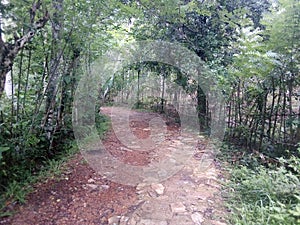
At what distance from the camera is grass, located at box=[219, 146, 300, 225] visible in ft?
6.35

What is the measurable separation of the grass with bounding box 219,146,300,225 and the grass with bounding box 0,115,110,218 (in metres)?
1.89

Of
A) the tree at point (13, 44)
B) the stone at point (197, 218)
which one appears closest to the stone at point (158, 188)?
the stone at point (197, 218)

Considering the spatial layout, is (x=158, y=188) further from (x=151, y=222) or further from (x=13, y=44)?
(x=13, y=44)

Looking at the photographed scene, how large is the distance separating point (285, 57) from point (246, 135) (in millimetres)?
1190

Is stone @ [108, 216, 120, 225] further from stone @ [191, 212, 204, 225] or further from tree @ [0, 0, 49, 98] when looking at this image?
tree @ [0, 0, 49, 98]

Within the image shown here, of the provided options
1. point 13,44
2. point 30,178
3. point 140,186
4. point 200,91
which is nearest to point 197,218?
point 140,186

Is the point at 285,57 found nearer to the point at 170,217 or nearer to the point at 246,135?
the point at 246,135

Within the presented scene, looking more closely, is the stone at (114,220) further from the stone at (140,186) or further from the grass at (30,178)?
the grass at (30,178)

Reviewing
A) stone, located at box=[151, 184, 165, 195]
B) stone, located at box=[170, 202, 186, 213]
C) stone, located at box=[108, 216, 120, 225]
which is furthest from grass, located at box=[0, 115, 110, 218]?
stone, located at box=[170, 202, 186, 213]

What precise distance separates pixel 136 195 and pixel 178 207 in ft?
1.51

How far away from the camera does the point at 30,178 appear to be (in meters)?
2.76

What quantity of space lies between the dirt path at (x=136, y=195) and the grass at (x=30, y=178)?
0.23 feet

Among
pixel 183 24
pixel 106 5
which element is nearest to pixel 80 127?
pixel 106 5

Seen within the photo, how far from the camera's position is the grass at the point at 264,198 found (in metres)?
1.94
